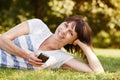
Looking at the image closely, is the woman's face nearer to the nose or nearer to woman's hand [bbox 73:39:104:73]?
the nose

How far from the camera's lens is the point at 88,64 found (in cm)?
557

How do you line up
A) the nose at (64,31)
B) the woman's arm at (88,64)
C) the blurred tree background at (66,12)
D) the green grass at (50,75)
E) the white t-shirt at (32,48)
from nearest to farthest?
the green grass at (50,75) < the nose at (64,31) < the white t-shirt at (32,48) < the woman's arm at (88,64) < the blurred tree background at (66,12)

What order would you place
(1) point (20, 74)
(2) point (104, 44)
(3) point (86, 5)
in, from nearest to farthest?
(1) point (20, 74) → (3) point (86, 5) → (2) point (104, 44)

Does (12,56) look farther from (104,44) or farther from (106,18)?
(104,44)

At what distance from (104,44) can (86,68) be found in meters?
12.7

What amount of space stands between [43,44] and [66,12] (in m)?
10.5

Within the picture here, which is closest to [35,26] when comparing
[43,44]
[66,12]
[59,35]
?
[43,44]

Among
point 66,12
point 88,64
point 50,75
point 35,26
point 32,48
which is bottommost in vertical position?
point 50,75

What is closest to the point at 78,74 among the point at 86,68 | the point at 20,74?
the point at 86,68

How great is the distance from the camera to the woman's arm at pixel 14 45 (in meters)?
5.22

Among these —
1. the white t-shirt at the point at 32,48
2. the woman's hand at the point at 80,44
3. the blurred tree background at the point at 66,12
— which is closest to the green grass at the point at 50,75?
the white t-shirt at the point at 32,48

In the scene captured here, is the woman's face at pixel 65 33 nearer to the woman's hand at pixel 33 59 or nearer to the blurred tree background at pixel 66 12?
the woman's hand at pixel 33 59

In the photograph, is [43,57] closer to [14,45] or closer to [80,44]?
[14,45]

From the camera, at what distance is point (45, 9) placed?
17.2 metres
